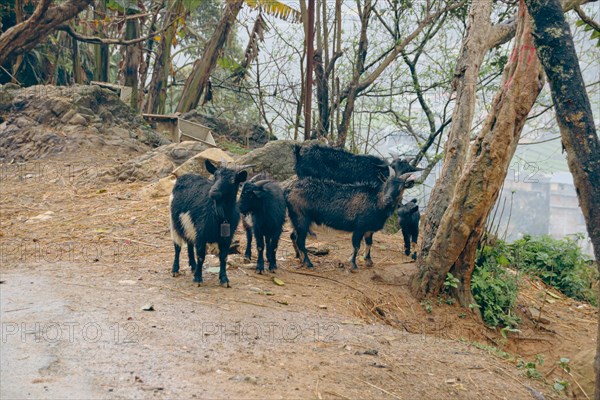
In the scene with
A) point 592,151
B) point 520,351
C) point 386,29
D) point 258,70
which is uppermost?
point 386,29

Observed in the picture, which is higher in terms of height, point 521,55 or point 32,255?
point 521,55

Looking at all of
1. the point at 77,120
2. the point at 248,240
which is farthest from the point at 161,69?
the point at 248,240

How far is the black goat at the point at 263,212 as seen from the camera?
6859mm

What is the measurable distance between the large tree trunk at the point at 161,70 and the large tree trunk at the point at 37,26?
4.82 metres

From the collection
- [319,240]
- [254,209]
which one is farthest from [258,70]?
[254,209]

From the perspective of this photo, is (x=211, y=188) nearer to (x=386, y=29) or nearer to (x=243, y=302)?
(x=243, y=302)

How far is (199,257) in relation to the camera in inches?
239

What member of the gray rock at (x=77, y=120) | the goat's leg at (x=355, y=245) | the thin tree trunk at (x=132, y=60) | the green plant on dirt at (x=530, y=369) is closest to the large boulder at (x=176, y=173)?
the goat's leg at (x=355, y=245)

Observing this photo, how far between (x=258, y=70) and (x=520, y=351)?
972cm

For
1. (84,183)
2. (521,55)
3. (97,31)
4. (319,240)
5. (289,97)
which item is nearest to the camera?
(521,55)

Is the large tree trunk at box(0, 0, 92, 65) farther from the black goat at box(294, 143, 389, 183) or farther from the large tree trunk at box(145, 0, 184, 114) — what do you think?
the black goat at box(294, 143, 389, 183)

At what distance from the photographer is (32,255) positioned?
7.11 m

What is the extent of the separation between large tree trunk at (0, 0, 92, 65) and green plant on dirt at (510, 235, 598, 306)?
9.77 metres

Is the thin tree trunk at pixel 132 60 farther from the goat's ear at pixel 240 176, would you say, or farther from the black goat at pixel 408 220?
the goat's ear at pixel 240 176
